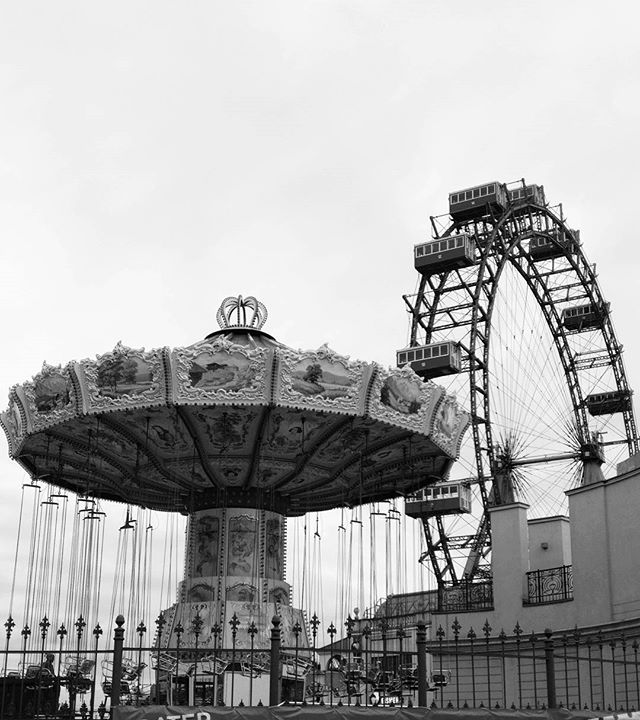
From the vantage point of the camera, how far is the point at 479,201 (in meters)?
33.8

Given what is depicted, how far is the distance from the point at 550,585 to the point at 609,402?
1962 centimetres

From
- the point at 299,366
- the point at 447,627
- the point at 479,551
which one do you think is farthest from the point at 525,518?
the point at 479,551

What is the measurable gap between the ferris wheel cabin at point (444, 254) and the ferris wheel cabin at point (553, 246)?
4.26 meters

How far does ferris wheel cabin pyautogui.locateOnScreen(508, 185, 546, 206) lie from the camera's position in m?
34.1

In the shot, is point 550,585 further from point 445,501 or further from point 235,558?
point 445,501

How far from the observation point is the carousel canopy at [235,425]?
45.8 feet

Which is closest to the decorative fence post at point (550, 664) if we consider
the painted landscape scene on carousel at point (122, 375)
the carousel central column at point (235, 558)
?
the painted landscape scene on carousel at point (122, 375)

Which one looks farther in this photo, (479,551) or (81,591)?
(479,551)

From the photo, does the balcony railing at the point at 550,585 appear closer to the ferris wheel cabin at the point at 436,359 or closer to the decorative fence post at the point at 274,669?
the decorative fence post at the point at 274,669

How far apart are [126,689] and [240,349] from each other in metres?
4.53

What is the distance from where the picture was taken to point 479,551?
32.5 metres

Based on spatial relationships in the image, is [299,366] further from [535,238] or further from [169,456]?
[535,238]

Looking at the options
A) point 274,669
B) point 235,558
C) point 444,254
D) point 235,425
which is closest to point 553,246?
point 444,254

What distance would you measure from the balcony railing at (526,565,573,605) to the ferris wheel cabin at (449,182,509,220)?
16.8m
